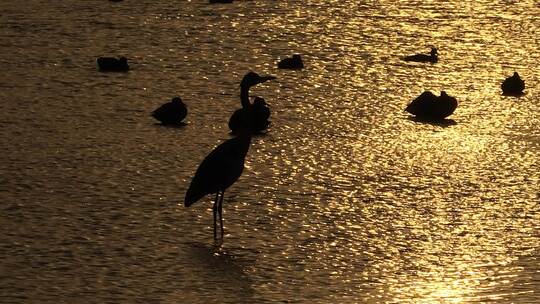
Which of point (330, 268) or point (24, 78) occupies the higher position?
point (24, 78)

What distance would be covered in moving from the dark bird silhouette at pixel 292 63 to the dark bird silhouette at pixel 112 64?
136 inches

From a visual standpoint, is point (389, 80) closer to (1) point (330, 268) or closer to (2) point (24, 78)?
(2) point (24, 78)

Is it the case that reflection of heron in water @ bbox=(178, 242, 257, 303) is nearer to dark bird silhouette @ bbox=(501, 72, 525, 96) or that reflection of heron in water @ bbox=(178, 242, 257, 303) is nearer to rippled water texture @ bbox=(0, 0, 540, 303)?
rippled water texture @ bbox=(0, 0, 540, 303)

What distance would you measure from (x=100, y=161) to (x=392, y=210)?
5.38m

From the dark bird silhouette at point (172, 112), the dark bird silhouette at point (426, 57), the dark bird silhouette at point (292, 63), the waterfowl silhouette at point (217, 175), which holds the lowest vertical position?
the waterfowl silhouette at point (217, 175)

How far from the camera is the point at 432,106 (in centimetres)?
2795

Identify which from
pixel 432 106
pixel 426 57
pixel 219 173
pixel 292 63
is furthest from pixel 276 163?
pixel 426 57

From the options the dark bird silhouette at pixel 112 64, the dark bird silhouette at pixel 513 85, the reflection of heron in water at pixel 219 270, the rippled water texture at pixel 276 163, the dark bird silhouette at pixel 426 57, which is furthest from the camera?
the dark bird silhouette at pixel 426 57

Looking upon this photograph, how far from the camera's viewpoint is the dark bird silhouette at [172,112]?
27.0 metres

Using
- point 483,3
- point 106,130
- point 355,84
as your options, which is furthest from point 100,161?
point 483,3

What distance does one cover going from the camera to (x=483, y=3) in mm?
44562

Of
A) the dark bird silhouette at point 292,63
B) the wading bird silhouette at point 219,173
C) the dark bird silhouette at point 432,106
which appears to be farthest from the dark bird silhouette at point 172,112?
the wading bird silhouette at point 219,173

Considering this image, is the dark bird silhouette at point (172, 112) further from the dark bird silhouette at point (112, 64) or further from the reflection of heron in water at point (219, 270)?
the reflection of heron in water at point (219, 270)

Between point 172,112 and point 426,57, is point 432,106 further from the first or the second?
point 426,57
